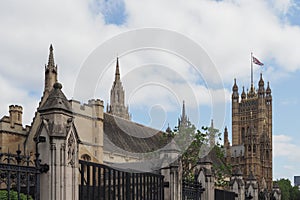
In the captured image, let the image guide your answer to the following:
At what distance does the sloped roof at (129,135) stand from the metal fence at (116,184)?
106 ft

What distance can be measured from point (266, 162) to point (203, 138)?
65342 millimetres

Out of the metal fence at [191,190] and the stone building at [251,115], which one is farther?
the stone building at [251,115]

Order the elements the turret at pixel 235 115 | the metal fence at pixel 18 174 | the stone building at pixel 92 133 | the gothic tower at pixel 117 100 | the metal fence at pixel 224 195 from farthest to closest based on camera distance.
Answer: the turret at pixel 235 115, the gothic tower at pixel 117 100, the stone building at pixel 92 133, the metal fence at pixel 224 195, the metal fence at pixel 18 174

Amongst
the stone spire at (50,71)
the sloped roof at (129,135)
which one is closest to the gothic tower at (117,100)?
the sloped roof at (129,135)

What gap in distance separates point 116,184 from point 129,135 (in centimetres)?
4186

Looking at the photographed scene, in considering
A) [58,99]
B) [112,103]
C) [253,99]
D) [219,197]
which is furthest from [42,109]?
[253,99]

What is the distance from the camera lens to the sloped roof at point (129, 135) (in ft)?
156

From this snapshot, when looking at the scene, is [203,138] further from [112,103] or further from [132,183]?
[112,103]

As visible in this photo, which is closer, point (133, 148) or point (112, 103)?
point (133, 148)

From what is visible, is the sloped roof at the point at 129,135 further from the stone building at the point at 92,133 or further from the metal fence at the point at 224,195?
the metal fence at the point at 224,195

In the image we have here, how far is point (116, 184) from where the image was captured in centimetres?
1016

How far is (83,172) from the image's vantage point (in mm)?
8586

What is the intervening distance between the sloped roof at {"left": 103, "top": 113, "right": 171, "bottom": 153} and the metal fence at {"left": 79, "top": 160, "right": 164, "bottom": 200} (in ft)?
106

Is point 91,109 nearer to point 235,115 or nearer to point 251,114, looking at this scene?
point 251,114
